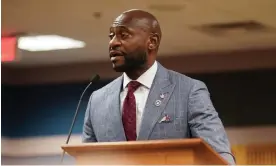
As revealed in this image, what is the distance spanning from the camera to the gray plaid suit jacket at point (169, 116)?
215cm

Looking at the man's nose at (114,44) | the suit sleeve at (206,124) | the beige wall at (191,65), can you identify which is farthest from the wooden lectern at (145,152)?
the beige wall at (191,65)

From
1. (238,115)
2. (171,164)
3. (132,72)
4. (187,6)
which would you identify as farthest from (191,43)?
(171,164)

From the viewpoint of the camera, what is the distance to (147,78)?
A: 2.31 m

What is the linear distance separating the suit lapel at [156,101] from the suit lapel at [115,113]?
6 cm

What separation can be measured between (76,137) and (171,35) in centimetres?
179

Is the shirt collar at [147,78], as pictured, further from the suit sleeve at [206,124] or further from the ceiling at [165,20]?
the ceiling at [165,20]

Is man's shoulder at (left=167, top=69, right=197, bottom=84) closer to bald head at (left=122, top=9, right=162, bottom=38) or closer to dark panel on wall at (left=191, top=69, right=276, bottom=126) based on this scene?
bald head at (left=122, top=9, right=162, bottom=38)

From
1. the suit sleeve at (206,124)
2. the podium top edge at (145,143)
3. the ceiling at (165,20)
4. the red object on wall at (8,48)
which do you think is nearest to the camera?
the podium top edge at (145,143)

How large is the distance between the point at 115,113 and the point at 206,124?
0.30 meters

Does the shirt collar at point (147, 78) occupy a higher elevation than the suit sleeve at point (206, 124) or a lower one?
higher

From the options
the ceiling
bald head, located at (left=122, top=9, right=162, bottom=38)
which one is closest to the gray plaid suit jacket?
bald head, located at (left=122, top=9, right=162, bottom=38)

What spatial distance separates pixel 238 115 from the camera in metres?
7.48

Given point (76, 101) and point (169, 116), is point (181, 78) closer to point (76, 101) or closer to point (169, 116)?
point (169, 116)

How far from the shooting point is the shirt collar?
7.54 feet
